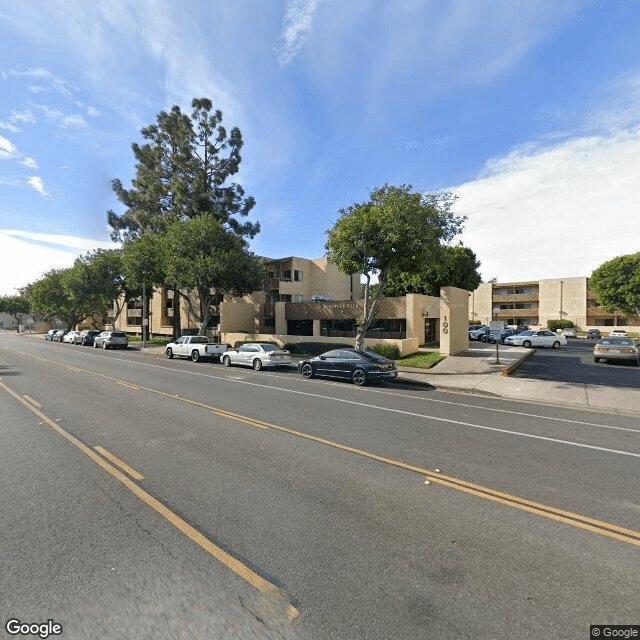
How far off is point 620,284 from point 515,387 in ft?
169

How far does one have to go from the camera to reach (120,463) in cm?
605

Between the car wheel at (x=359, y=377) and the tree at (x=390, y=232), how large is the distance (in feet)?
20.6

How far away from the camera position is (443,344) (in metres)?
24.3

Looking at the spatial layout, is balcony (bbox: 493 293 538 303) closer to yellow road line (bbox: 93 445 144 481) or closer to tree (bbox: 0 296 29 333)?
yellow road line (bbox: 93 445 144 481)

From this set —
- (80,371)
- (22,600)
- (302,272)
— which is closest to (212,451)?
(22,600)

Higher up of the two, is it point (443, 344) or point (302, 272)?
point (302, 272)

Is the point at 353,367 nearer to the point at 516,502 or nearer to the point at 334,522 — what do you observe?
the point at 516,502

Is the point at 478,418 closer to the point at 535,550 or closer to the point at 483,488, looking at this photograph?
the point at 483,488

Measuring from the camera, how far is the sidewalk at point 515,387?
38.7ft

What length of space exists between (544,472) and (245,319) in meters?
39.0

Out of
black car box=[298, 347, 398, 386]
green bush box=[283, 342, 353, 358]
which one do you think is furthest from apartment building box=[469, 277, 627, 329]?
black car box=[298, 347, 398, 386]

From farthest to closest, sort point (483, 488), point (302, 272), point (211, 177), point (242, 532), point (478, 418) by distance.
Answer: point (302, 272)
point (211, 177)
point (478, 418)
point (483, 488)
point (242, 532)

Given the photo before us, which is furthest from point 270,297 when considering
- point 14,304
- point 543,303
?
point 14,304

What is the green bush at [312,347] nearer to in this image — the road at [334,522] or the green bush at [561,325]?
the road at [334,522]
